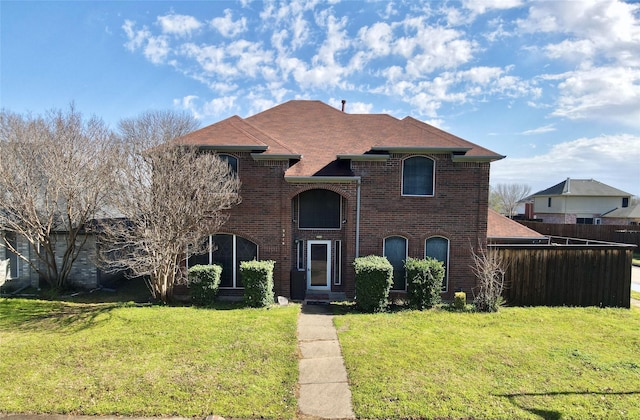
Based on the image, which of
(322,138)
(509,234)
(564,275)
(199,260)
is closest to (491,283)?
(564,275)

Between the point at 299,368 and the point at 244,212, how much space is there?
605cm

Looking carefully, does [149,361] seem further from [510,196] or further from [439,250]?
[510,196]

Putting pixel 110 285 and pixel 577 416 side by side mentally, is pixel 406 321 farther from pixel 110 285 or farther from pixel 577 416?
pixel 110 285

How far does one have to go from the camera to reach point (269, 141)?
37.7 feet

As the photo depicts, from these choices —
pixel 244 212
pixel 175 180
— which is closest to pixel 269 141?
pixel 244 212

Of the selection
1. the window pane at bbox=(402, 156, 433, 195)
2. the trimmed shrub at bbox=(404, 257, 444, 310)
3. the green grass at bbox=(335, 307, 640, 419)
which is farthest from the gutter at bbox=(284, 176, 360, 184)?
the green grass at bbox=(335, 307, 640, 419)

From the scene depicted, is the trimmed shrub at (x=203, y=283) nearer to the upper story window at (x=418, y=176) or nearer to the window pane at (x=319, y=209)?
the window pane at (x=319, y=209)

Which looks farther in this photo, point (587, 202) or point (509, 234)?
point (587, 202)

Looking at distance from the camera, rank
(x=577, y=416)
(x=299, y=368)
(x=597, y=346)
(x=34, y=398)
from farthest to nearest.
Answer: (x=597, y=346) < (x=299, y=368) < (x=34, y=398) < (x=577, y=416)

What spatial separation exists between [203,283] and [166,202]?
277 centimetres

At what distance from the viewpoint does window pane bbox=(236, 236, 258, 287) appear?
11.1 meters

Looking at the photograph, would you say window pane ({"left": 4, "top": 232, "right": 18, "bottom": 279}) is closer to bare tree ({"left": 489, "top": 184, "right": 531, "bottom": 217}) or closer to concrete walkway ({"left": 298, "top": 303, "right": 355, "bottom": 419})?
concrete walkway ({"left": 298, "top": 303, "right": 355, "bottom": 419})

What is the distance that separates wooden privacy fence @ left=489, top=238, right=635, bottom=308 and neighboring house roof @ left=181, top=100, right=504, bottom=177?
3.45 m

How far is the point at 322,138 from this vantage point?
527 inches
